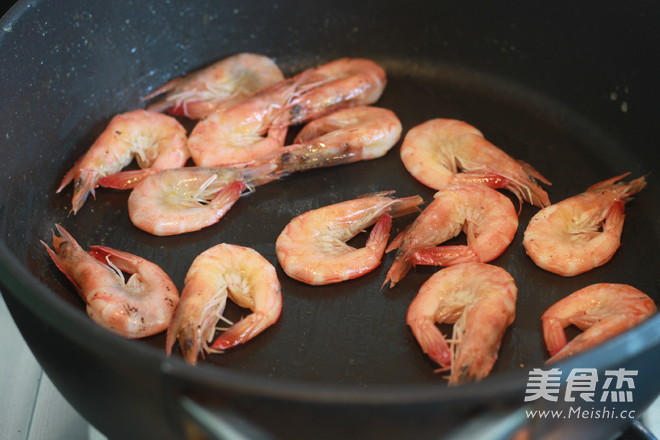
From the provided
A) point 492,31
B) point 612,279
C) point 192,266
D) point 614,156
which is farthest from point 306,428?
point 492,31

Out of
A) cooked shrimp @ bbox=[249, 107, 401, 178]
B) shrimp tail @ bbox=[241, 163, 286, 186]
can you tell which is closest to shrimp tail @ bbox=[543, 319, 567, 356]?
cooked shrimp @ bbox=[249, 107, 401, 178]

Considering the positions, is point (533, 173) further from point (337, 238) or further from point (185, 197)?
point (185, 197)

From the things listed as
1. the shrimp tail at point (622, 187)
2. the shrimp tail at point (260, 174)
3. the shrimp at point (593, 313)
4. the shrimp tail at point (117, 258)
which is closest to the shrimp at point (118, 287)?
the shrimp tail at point (117, 258)

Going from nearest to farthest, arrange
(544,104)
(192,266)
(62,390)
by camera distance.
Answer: (62,390), (192,266), (544,104)

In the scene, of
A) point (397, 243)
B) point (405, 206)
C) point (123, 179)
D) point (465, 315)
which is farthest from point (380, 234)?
point (123, 179)

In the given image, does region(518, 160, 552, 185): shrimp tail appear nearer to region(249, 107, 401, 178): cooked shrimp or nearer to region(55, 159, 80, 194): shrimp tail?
region(249, 107, 401, 178): cooked shrimp

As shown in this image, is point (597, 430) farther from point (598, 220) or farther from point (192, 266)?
point (192, 266)

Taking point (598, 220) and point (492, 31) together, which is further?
point (492, 31)
